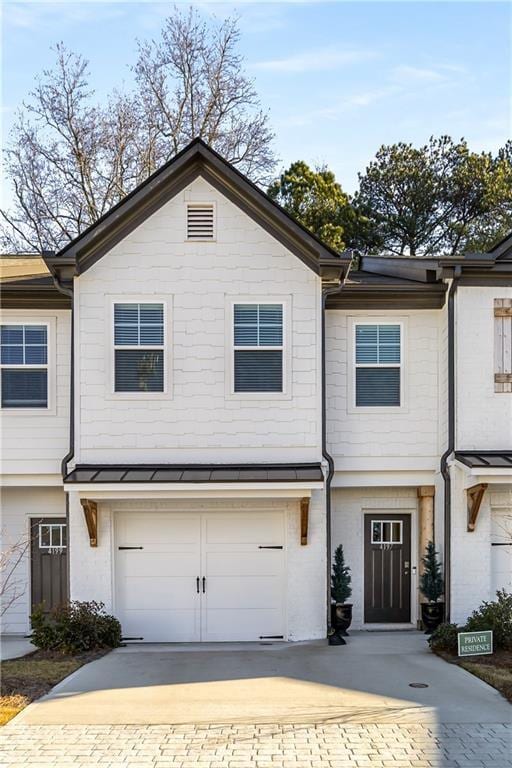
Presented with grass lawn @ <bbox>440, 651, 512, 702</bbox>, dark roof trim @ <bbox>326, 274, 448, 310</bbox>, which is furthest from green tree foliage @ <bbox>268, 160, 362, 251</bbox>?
grass lawn @ <bbox>440, 651, 512, 702</bbox>

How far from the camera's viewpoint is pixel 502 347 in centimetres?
1341

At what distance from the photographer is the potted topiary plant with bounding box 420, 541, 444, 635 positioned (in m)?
13.4

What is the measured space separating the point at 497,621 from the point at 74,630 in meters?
6.19

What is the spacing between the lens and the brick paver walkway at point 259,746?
24.2ft

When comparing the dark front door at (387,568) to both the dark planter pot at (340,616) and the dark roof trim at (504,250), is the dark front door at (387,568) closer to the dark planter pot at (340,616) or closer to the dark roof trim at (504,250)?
the dark planter pot at (340,616)

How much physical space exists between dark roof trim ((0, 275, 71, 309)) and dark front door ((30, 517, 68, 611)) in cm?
384

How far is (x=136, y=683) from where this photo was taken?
1013 cm

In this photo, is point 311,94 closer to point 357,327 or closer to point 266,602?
point 357,327

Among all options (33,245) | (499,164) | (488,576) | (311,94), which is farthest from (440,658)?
(499,164)

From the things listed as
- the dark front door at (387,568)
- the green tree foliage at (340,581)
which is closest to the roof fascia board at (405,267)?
the dark front door at (387,568)

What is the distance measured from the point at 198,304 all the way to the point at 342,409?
3023mm

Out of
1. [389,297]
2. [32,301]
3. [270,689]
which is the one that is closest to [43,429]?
[32,301]

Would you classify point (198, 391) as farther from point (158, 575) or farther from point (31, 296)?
point (31, 296)

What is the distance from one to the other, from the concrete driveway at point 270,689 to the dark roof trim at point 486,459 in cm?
294
